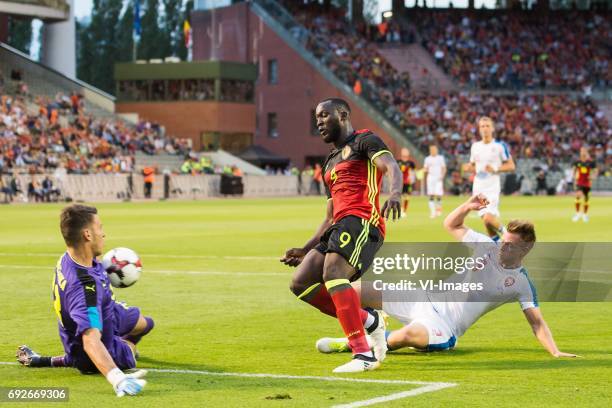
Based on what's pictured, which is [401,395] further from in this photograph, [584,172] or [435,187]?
[435,187]

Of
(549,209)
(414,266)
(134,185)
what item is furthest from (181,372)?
(134,185)

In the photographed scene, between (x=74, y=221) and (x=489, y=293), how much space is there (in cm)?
370

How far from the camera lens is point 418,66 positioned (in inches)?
3159

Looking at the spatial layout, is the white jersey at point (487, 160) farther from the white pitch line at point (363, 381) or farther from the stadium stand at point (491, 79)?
the stadium stand at point (491, 79)

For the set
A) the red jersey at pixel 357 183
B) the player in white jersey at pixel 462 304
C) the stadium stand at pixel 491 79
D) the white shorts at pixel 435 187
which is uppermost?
the stadium stand at pixel 491 79

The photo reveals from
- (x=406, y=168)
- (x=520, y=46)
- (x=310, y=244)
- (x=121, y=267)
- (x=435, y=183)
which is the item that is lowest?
(x=435, y=183)

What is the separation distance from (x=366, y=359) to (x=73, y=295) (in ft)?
7.54

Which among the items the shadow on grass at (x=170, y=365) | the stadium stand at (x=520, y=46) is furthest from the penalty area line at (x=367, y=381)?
the stadium stand at (x=520, y=46)

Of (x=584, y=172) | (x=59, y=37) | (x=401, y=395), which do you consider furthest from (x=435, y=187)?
(x=59, y=37)

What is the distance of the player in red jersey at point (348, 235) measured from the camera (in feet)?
30.8

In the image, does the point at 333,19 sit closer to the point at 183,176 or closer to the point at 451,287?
the point at 183,176

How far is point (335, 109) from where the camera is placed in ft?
31.6

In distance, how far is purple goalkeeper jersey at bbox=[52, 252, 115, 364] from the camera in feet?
28.5

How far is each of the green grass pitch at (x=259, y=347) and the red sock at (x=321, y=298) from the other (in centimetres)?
44
